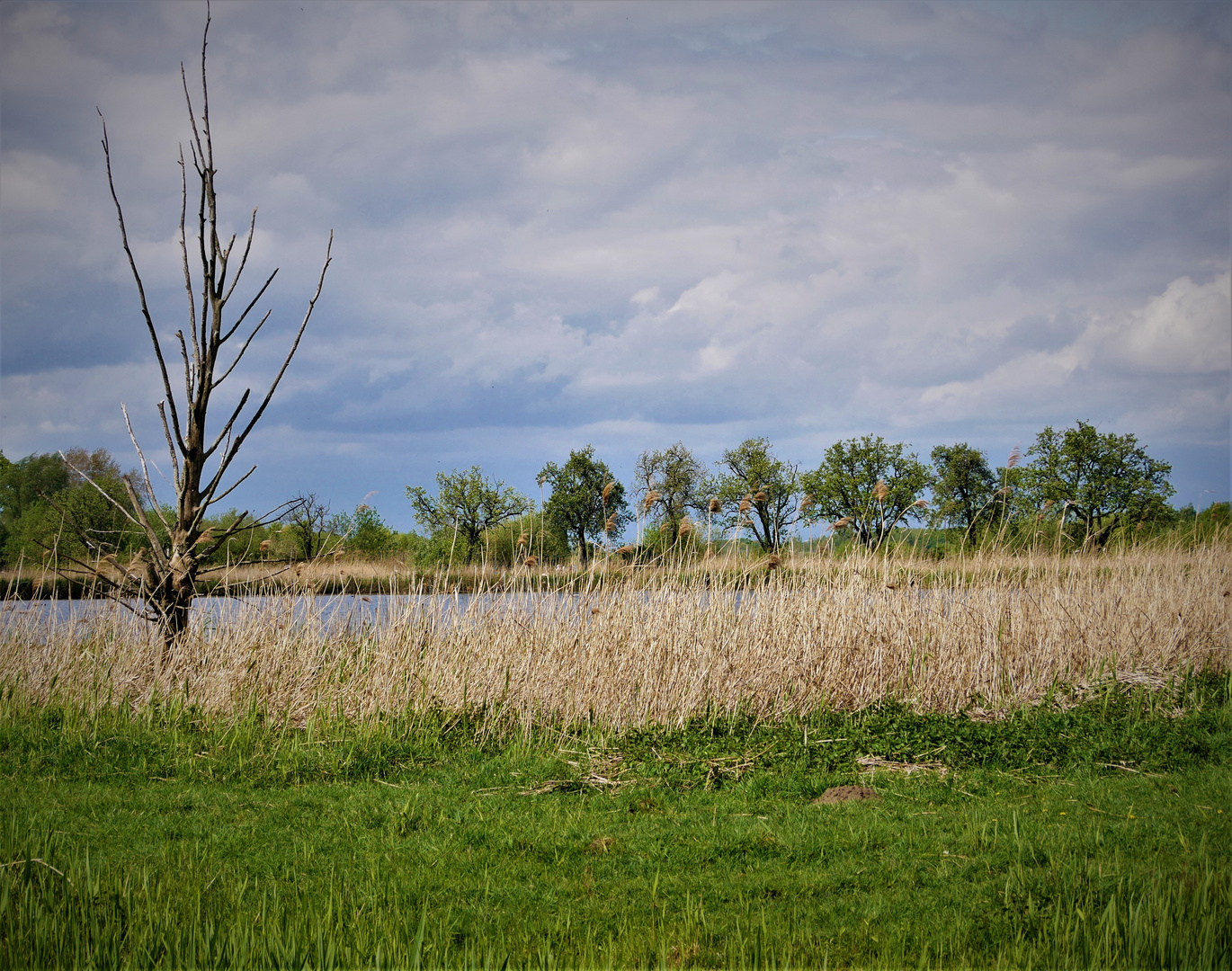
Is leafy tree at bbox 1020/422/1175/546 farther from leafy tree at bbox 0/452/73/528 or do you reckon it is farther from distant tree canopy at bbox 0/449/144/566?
leafy tree at bbox 0/452/73/528

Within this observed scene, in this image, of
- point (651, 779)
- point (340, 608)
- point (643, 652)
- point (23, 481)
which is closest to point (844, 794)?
point (651, 779)

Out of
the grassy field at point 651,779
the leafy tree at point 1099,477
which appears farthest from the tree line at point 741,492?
the grassy field at point 651,779

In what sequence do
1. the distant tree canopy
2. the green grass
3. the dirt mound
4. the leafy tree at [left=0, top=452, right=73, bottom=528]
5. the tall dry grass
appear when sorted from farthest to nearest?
the leafy tree at [left=0, top=452, right=73, bottom=528] → the distant tree canopy → the tall dry grass → the dirt mound → the green grass

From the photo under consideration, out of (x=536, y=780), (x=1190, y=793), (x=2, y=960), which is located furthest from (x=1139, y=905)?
(x=2, y=960)

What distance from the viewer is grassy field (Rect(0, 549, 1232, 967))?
117 inches

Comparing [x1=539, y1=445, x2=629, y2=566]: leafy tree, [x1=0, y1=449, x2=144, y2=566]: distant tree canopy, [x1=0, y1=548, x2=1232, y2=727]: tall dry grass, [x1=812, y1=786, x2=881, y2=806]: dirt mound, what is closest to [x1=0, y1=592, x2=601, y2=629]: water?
[x1=0, y1=548, x2=1232, y2=727]: tall dry grass

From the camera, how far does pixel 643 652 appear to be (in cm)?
681

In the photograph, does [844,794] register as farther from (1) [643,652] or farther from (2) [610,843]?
(1) [643,652]

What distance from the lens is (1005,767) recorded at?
5.71 metres

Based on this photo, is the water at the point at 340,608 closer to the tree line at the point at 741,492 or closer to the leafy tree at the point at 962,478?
the tree line at the point at 741,492

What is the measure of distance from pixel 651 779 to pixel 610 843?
1311 millimetres

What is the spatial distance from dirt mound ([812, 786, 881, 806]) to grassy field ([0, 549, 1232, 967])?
114mm

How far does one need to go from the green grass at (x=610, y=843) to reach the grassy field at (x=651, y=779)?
22 millimetres

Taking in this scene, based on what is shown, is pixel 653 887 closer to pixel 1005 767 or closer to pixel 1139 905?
pixel 1139 905
